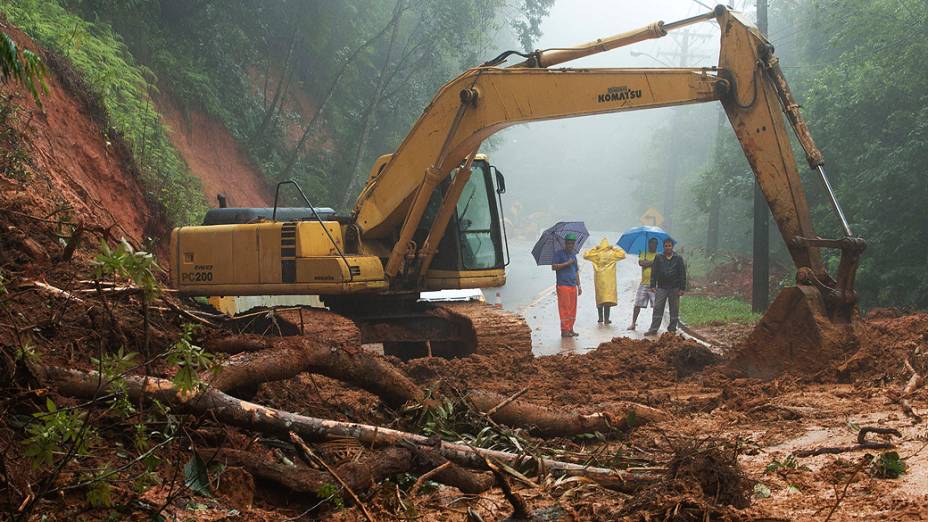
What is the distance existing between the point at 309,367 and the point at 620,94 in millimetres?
5719

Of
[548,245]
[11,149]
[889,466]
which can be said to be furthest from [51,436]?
[548,245]

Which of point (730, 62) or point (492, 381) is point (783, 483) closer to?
point (492, 381)

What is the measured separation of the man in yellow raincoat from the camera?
20.5m

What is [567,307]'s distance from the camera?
18.4 meters

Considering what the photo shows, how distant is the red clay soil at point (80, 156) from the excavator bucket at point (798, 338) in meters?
9.26

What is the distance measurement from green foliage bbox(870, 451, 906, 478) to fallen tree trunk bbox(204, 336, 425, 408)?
3030 mm

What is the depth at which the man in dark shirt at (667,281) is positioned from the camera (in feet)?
59.4

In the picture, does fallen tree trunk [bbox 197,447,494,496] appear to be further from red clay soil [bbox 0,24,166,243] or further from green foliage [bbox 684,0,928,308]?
green foliage [bbox 684,0,928,308]

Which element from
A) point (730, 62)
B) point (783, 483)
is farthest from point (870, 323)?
point (783, 483)

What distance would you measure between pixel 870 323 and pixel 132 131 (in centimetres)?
1423

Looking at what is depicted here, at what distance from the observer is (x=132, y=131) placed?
19.3 meters

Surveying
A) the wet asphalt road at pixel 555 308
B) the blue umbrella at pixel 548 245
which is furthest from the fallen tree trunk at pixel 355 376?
the blue umbrella at pixel 548 245

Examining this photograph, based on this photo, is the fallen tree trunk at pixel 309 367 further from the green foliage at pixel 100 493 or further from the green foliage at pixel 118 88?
the green foliage at pixel 118 88

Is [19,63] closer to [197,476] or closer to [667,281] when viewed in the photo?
[197,476]
